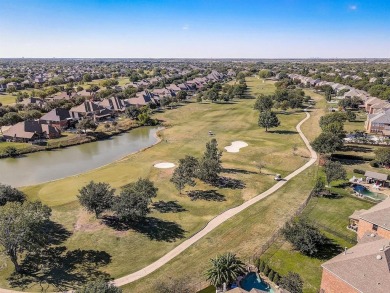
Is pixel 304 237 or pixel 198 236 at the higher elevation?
pixel 304 237

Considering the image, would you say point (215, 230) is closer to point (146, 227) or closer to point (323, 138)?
point (146, 227)

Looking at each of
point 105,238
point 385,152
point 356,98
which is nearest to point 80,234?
point 105,238

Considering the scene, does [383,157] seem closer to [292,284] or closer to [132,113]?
[292,284]

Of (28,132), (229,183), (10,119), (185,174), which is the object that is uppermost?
(10,119)

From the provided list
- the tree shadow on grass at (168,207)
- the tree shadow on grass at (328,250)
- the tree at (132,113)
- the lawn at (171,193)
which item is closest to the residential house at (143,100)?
the tree at (132,113)

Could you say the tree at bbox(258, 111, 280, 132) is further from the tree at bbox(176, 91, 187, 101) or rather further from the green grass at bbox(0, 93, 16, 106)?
the green grass at bbox(0, 93, 16, 106)

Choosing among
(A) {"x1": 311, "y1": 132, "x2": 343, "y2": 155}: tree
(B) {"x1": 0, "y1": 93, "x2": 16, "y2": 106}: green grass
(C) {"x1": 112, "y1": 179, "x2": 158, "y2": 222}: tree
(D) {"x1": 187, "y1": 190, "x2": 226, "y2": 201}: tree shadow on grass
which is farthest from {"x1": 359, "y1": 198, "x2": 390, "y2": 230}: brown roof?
(B) {"x1": 0, "y1": 93, "x2": 16, "y2": 106}: green grass

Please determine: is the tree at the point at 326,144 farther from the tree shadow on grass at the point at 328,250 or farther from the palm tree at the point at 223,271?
the palm tree at the point at 223,271

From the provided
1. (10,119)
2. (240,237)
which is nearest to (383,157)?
(240,237)
